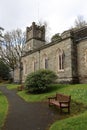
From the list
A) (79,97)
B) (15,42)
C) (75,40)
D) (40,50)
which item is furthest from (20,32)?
(79,97)

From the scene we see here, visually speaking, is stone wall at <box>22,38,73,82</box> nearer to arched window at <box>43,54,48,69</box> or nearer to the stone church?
the stone church

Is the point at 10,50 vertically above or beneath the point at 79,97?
above

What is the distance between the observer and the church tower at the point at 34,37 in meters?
47.0

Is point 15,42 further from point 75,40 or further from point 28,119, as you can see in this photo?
point 28,119

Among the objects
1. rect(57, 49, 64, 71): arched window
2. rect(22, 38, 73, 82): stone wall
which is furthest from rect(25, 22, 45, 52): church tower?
rect(57, 49, 64, 71): arched window

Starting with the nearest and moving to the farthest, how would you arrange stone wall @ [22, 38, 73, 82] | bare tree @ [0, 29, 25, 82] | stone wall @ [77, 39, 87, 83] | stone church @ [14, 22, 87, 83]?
1. stone wall @ [77, 39, 87, 83]
2. stone church @ [14, 22, 87, 83]
3. stone wall @ [22, 38, 73, 82]
4. bare tree @ [0, 29, 25, 82]

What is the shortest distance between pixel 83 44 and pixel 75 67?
124 inches

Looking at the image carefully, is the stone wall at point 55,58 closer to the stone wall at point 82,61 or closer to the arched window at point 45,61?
the arched window at point 45,61

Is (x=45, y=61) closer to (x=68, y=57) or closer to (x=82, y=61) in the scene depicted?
(x=68, y=57)

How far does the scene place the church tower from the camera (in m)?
47.0

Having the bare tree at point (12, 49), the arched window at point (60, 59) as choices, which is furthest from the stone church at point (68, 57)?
the bare tree at point (12, 49)

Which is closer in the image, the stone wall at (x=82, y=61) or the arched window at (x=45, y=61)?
the stone wall at (x=82, y=61)

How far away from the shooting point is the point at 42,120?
1199 cm

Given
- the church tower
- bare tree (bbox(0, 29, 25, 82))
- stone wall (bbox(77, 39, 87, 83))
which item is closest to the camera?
stone wall (bbox(77, 39, 87, 83))
